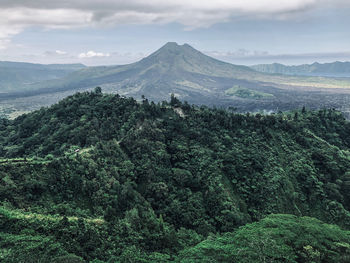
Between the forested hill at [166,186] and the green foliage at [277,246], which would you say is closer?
the green foliage at [277,246]

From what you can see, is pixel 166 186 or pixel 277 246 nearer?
pixel 277 246

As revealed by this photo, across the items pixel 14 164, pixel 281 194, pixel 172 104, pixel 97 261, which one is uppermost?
pixel 172 104

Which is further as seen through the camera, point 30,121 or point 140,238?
point 30,121

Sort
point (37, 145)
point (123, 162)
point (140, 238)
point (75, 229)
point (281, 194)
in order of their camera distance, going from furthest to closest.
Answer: point (37, 145) < point (281, 194) < point (123, 162) < point (140, 238) < point (75, 229)

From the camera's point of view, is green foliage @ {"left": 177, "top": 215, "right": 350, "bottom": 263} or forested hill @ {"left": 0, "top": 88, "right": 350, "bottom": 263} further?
forested hill @ {"left": 0, "top": 88, "right": 350, "bottom": 263}

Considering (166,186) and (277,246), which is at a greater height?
(166,186)

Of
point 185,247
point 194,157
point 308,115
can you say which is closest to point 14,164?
point 185,247

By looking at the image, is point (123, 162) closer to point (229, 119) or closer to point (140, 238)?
point (140, 238)

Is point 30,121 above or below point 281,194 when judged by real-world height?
above
